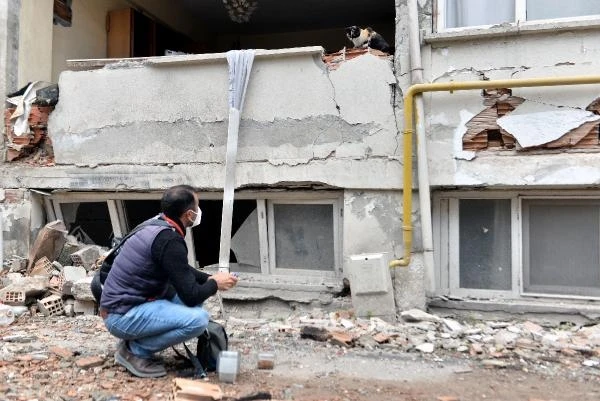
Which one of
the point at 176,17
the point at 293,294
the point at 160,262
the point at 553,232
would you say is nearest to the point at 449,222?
the point at 553,232

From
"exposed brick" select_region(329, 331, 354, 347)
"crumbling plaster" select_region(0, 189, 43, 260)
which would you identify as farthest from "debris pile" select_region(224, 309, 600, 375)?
"crumbling plaster" select_region(0, 189, 43, 260)

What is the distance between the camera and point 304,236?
561 cm

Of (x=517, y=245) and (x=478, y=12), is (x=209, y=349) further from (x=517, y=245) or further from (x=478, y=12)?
(x=478, y=12)

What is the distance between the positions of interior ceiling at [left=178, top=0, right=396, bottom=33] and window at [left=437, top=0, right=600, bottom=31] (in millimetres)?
3405

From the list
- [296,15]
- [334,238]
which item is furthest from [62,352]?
[296,15]

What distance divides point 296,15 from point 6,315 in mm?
6147

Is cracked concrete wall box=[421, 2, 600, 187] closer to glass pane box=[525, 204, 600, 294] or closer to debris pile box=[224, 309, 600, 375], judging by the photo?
glass pane box=[525, 204, 600, 294]

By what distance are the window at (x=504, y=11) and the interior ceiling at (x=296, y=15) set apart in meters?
3.41

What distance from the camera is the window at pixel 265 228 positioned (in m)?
5.53

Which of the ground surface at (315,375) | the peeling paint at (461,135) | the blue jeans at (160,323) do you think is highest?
the peeling paint at (461,135)

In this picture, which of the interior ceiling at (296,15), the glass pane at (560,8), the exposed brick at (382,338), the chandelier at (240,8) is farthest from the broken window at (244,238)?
the interior ceiling at (296,15)

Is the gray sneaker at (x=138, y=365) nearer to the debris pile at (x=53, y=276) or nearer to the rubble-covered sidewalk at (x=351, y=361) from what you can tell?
the rubble-covered sidewalk at (x=351, y=361)

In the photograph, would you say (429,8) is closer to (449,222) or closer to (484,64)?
(484,64)

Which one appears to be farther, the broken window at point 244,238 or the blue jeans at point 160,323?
the broken window at point 244,238
